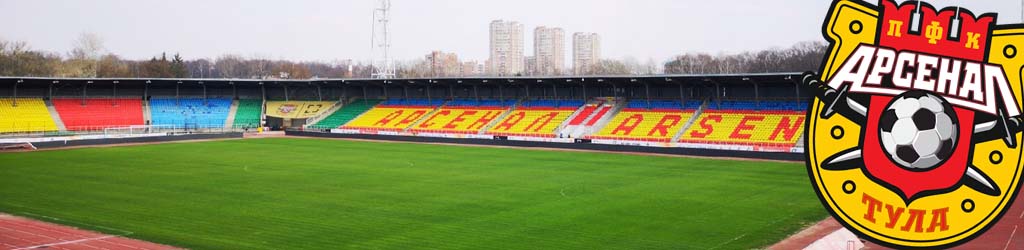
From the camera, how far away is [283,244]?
20.1m

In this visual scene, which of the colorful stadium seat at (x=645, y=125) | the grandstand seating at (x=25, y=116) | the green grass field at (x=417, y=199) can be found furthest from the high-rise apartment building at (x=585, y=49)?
the green grass field at (x=417, y=199)

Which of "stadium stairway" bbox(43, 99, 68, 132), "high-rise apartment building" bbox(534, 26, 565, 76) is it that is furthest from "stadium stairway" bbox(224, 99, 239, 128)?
"high-rise apartment building" bbox(534, 26, 565, 76)

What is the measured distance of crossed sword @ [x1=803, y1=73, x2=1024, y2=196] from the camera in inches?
364

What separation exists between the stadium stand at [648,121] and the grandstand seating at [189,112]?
34.9 m

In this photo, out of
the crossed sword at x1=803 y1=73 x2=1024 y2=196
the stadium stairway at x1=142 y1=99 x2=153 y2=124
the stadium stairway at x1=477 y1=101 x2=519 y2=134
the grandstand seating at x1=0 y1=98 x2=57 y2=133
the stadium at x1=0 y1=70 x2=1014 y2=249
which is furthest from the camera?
the stadium stairway at x1=142 y1=99 x2=153 y2=124

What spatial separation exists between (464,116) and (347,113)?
13.1 meters

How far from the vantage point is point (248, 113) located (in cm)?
7344

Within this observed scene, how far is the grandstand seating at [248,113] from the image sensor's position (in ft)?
233

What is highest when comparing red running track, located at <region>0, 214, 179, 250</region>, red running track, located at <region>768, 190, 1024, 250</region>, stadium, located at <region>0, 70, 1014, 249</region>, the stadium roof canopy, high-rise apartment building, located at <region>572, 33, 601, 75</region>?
high-rise apartment building, located at <region>572, 33, 601, 75</region>

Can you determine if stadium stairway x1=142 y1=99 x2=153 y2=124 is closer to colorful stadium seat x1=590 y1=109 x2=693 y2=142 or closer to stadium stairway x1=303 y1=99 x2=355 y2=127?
stadium stairway x1=303 y1=99 x2=355 y2=127

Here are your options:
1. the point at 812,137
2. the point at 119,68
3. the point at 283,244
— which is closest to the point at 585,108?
the point at 283,244

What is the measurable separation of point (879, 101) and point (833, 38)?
92 cm

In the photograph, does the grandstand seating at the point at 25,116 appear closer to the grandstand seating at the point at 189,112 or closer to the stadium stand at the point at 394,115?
the grandstand seating at the point at 189,112

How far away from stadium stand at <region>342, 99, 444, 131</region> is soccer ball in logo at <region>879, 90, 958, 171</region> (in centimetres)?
5669
